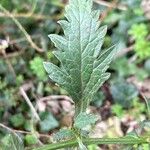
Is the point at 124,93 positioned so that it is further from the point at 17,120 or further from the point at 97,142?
the point at 97,142

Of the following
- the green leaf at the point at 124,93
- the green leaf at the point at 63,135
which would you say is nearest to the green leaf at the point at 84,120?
the green leaf at the point at 63,135

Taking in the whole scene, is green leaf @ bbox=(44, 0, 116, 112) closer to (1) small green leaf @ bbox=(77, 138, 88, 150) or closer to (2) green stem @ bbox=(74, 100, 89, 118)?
(2) green stem @ bbox=(74, 100, 89, 118)

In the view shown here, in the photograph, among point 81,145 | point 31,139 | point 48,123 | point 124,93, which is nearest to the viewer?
point 81,145

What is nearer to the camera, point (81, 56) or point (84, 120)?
point (84, 120)

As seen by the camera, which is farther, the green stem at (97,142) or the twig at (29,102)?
the twig at (29,102)

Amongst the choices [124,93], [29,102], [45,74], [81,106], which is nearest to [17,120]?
[29,102]

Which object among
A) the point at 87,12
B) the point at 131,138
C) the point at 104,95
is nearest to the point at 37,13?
the point at 104,95

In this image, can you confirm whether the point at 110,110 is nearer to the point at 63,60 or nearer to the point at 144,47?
the point at 144,47

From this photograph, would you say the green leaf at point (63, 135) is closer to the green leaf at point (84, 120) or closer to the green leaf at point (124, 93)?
the green leaf at point (84, 120)
